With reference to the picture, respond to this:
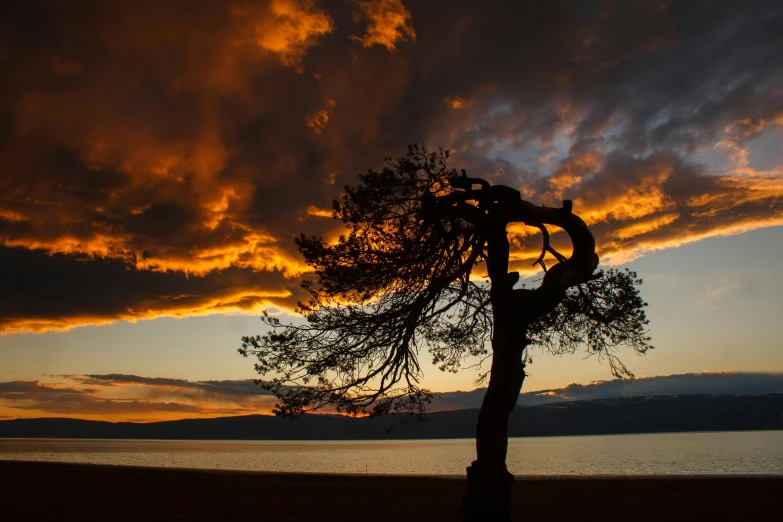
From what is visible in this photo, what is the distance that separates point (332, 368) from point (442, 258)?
11.4 ft

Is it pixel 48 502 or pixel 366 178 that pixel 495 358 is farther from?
pixel 48 502

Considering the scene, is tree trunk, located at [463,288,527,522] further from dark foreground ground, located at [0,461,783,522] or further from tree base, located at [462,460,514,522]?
dark foreground ground, located at [0,461,783,522]

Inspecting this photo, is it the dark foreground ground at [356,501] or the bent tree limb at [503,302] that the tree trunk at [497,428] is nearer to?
the bent tree limb at [503,302]

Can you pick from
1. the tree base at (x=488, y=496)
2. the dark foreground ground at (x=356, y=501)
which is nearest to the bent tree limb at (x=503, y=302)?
the tree base at (x=488, y=496)

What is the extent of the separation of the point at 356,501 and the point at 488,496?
414 inches

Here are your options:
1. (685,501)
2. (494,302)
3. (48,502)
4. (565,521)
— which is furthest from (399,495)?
(494,302)

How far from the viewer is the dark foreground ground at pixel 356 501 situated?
1471 cm

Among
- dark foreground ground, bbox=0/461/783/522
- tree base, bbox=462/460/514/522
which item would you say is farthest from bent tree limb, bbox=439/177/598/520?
dark foreground ground, bbox=0/461/783/522

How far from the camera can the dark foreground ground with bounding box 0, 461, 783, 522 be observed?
1471cm

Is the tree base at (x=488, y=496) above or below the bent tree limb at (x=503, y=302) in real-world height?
below

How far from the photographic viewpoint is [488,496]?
31.3 ft

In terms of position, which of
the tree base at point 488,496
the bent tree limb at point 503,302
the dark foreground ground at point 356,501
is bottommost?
the dark foreground ground at point 356,501

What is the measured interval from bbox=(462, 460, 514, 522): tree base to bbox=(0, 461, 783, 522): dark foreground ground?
17.2ft

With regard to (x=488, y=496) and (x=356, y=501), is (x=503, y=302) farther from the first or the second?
(x=356, y=501)
